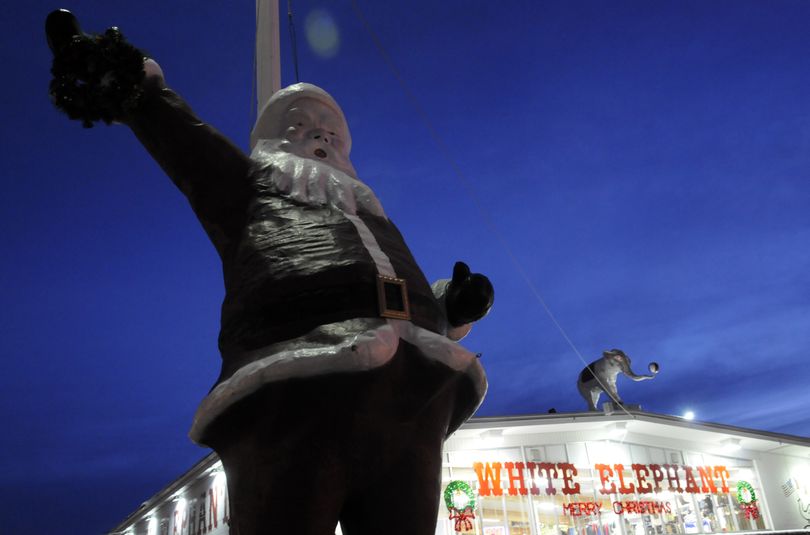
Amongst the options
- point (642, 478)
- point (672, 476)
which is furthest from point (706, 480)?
point (642, 478)

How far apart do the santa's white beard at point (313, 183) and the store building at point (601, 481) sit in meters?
8.62

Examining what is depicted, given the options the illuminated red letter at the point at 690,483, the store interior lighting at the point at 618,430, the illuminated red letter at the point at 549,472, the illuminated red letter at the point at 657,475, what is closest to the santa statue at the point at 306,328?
the illuminated red letter at the point at 549,472

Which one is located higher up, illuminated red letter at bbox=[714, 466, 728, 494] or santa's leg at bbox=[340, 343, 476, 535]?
illuminated red letter at bbox=[714, 466, 728, 494]

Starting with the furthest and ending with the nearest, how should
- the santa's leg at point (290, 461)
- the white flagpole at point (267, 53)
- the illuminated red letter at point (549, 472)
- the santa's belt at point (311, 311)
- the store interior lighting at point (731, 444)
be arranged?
1. the store interior lighting at point (731, 444)
2. the illuminated red letter at point (549, 472)
3. the white flagpole at point (267, 53)
4. the santa's belt at point (311, 311)
5. the santa's leg at point (290, 461)

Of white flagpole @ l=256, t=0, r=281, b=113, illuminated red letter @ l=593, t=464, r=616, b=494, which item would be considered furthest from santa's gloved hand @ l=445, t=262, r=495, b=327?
illuminated red letter @ l=593, t=464, r=616, b=494

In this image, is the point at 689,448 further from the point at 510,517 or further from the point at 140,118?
the point at 140,118

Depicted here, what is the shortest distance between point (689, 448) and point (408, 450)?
13096 mm

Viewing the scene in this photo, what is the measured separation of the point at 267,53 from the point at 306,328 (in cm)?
203

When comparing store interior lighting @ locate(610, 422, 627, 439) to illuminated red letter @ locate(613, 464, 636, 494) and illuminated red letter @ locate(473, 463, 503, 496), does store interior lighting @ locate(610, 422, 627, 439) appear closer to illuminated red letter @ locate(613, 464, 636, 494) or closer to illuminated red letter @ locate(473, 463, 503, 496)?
illuminated red letter @ locate(613, 464, 636, 494)

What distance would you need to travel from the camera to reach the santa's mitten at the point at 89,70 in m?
1.69

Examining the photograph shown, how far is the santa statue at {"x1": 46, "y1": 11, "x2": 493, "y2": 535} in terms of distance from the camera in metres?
1.39

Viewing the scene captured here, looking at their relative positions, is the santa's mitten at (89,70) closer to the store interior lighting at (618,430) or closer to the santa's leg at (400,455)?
the santa's leg at (400,455)

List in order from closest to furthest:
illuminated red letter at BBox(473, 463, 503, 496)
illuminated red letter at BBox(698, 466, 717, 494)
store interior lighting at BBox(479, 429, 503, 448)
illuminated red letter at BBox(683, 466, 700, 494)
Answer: illuminated red letter at BBox(473, 463, 503, 496) → store interior lighting at BBox(479, 429, 503, 448) → illuminated red letter at BBox(683, 466, 700, 494) → illuminated red letter at BBox(698, 466, 717, 494)

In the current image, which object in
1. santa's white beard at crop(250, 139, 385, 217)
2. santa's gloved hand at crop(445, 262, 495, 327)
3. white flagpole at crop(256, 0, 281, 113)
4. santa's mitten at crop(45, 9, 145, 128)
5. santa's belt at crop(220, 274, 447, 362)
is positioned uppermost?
white flagpole at crop(256, 0, 281, 113)
